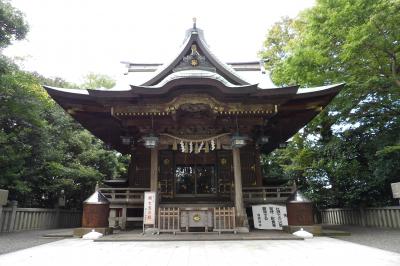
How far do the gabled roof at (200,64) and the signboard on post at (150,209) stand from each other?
480cm

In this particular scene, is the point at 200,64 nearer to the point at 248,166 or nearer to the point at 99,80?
the point at 248,166

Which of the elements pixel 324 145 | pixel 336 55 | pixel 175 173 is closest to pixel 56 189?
pixel 175 173

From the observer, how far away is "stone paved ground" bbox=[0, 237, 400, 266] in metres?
5.11

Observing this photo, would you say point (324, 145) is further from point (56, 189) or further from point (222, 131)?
point (56, 189)

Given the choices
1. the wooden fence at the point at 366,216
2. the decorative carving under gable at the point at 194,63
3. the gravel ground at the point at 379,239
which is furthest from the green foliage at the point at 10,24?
the wooden fence at the point at 366,216

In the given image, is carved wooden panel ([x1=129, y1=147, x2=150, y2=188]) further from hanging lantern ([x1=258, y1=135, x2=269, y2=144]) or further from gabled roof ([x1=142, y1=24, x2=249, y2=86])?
hanging lantern ([x1=258, y1=135, x2=269, y2=144])

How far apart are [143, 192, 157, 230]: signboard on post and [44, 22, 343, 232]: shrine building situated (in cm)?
31

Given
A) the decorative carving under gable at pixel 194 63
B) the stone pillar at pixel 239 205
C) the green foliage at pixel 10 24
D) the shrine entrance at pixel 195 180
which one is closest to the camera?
the stone pillar at pixel 239 205

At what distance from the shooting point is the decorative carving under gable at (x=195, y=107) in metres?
10.2

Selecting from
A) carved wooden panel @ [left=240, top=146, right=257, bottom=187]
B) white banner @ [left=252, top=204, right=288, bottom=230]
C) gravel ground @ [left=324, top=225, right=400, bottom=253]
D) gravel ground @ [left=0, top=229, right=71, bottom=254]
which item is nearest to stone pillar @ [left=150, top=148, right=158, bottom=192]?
gravel ground @ [left=0, top=229, right=71, bottom=254]

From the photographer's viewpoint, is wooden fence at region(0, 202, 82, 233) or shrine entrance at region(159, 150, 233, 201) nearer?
wooden fence at region(0, 202, 82, 233)

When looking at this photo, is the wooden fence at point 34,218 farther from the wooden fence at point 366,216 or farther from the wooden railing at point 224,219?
the wooden fence at point 366,216

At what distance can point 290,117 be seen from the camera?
40.5 ft

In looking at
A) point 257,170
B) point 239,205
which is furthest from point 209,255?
point 257,170
